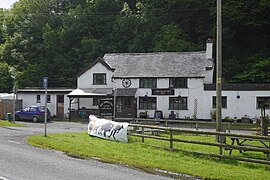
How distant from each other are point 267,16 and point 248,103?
73.0ft

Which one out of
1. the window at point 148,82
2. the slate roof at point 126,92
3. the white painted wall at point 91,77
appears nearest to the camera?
the slate roof at point 126,92

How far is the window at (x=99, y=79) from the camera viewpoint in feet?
144

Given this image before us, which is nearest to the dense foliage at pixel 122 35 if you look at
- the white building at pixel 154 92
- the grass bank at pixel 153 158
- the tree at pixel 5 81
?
the tree at pixel 5 81

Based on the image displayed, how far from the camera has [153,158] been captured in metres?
14.4

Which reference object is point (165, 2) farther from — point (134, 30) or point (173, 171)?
point (173, 171)

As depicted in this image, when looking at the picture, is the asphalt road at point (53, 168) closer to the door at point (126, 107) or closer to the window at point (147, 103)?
the door at point (126, 107)

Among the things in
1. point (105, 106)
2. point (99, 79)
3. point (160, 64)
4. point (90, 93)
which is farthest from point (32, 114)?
point (160, 64)

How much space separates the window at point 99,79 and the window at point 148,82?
4.62m

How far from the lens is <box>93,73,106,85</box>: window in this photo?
1731 inches

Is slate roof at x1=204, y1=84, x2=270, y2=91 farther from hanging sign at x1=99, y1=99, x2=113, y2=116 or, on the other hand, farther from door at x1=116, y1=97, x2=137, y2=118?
hanging sign at x1=99, y1=99, x2=113, y2=116

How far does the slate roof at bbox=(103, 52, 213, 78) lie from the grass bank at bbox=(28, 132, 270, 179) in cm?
2232

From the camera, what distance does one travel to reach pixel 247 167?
13.3 m

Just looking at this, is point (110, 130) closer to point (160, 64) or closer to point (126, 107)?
point (126, 107)

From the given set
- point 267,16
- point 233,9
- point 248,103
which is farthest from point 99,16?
point 248,103
